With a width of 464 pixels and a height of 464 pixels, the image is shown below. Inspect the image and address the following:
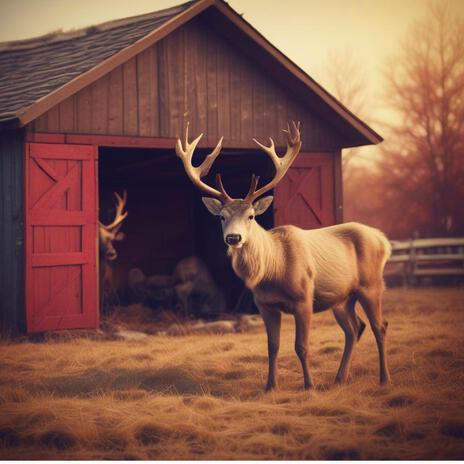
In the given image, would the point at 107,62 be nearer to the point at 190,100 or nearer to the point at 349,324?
the point at 190,100

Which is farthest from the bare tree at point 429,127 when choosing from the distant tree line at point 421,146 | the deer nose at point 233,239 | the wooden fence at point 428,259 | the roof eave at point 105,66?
the deer nose at point 233,239

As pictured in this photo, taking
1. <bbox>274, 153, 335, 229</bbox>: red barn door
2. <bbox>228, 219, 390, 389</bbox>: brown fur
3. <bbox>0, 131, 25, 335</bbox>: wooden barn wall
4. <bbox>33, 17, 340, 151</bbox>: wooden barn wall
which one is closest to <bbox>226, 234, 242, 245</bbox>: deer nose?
<bbox>228, 219, 390, 389</bbox>: brown fur

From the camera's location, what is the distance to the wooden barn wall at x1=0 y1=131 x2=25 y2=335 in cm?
1013

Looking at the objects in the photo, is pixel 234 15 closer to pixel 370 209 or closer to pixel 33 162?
pixel 33 162

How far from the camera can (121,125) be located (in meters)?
10.8

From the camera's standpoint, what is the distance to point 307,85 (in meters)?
11.7

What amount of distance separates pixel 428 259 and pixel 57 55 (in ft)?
35.4

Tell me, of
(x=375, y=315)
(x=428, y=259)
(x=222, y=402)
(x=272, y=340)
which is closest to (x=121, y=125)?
(x=272, y=340)

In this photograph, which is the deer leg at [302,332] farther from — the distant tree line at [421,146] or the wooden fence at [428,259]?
the wooden fence at [428,259]

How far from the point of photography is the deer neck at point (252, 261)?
692 centimetres

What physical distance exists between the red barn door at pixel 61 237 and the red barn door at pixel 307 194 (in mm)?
3164

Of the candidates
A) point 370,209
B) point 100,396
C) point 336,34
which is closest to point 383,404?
point 100,396

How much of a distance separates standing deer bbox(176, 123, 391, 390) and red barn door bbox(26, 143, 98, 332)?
121 inches

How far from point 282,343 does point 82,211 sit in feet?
10.7
